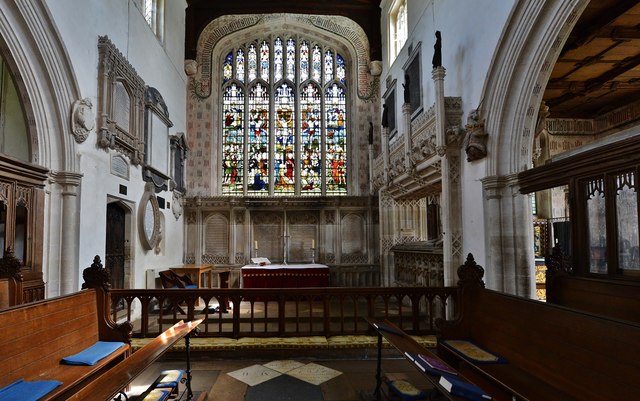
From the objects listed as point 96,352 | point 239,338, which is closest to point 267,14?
point 239,338

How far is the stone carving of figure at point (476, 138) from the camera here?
19.9 feet

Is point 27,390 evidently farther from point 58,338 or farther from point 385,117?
point 385,117

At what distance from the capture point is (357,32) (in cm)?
1322

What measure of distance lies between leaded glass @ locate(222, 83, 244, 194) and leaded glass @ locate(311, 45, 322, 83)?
2.37m

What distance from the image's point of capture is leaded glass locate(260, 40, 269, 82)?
13.3m

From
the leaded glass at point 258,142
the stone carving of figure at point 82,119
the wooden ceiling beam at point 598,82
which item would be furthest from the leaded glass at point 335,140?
the stone carving of figure at point 82,119

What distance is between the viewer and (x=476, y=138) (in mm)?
6109

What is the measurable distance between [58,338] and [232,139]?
32.4ft

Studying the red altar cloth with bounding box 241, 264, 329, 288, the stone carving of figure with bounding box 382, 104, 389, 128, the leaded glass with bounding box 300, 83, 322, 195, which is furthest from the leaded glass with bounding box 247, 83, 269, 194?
the stone carving of figure with bounding box 382, 104, 389, 128

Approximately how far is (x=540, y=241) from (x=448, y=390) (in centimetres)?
1000

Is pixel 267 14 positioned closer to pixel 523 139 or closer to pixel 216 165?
pixel 216 165

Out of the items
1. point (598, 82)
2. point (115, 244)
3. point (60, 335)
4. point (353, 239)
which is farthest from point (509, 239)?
point (353, 239)

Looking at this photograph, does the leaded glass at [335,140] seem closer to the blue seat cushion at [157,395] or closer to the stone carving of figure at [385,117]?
the stone carving of figure at [385,117]

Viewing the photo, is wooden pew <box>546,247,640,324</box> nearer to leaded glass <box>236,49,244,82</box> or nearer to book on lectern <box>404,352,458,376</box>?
book on lectern <box>404,352,458,376</box>
